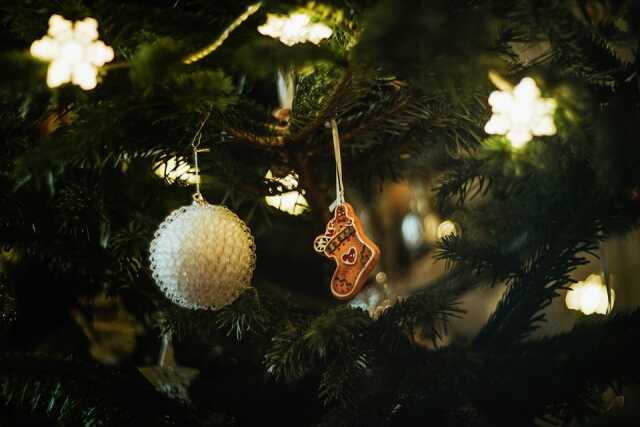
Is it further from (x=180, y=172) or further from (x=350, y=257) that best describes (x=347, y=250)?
(x=180, y=172)

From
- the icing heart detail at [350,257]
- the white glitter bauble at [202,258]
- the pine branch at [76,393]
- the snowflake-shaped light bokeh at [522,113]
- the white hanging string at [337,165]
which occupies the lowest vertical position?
the pine branch at [76,393]

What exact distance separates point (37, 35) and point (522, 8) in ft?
1.58

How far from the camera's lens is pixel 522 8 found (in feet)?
1.96

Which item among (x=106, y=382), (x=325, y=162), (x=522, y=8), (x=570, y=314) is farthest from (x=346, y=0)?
(x=570, y=314)

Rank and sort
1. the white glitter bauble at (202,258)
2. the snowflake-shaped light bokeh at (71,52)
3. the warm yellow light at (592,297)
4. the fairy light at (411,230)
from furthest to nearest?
the fairy light at (411,230)
the warm yellow light at (592,297)
the white glitter bauble at (202,258)
the snowflake-shaped light bokeh at (71,52)

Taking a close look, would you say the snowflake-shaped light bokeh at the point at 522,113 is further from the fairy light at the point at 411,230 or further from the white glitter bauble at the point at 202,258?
the fairy light at the point at 411,230

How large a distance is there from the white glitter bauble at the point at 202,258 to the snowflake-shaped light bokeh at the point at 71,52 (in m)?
0.18

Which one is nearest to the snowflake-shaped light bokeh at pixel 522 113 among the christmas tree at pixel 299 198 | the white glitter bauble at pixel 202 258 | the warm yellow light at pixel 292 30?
the christmas tree at pixel 299 198

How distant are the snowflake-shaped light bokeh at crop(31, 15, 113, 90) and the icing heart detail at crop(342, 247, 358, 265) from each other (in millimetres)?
330

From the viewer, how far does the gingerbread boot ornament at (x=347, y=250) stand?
0.72 m

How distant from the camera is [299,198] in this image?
99 centimetres

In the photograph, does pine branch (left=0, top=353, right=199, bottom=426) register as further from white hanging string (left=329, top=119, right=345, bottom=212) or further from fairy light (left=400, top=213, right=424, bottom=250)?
fairy light (left=400, top=213, right=424, bottom=250)

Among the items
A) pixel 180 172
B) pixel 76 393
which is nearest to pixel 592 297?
pixel 180 172

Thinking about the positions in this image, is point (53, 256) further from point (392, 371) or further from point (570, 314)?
point (570, 314)
